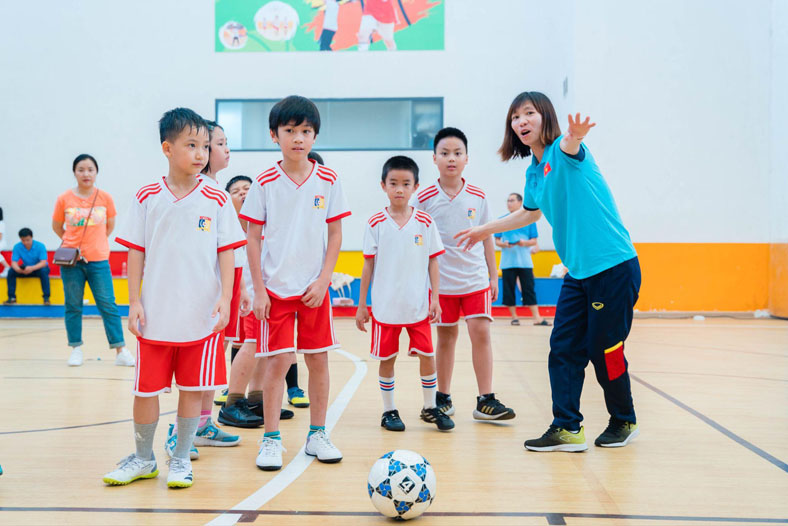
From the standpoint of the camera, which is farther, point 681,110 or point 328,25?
point 328,25

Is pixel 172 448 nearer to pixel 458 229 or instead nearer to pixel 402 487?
pixel 402 487

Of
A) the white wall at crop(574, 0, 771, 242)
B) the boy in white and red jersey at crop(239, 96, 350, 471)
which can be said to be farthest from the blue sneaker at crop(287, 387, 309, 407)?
the white wall at crop(574, 0, 771, 242)

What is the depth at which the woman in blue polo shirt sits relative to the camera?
3246mm

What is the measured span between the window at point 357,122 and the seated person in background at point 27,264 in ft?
12.2

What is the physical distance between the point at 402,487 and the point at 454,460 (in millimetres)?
820

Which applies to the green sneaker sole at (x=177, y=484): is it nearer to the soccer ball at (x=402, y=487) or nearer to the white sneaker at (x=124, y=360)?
the soccer ball at (x=402, y=487)

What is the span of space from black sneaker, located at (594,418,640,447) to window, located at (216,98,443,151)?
9.67 meters

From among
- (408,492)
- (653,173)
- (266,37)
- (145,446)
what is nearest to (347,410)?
(145,446)

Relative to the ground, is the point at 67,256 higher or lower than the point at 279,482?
higher

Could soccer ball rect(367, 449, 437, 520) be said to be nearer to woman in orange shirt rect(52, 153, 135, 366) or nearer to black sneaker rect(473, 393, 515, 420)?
black sneaker rect(473, 393, 515, 420)

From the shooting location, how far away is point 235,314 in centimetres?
382

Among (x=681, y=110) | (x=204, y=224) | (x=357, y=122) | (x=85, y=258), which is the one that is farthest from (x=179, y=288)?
(x=357, y=122)

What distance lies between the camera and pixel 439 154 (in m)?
4.04

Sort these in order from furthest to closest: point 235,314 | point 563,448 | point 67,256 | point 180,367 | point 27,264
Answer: point 27,264
point 67,256
point 235,314
point 563,448
point 180,367
